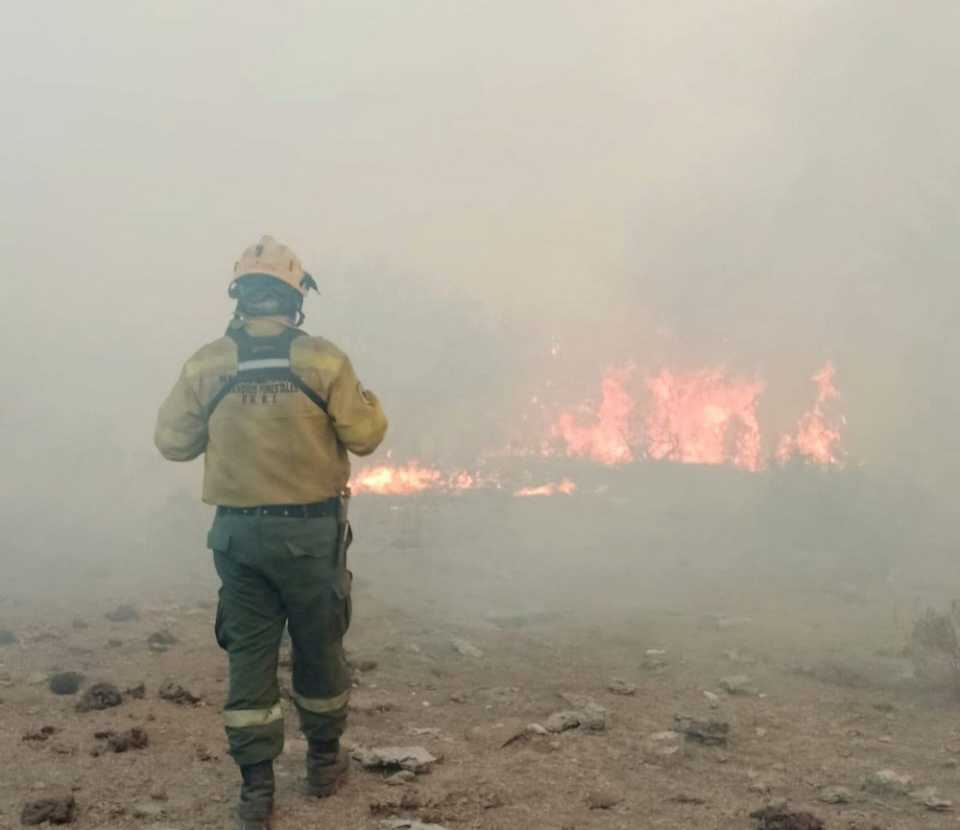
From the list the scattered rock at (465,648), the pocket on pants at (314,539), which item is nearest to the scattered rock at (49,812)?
the pocket on pants at (314,539)

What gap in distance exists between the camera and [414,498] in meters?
17.5

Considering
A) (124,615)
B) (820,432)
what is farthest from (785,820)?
(820,432)

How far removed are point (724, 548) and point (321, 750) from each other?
12.0m

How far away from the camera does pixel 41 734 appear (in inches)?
174

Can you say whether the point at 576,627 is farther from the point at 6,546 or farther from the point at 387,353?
the point at 387,353

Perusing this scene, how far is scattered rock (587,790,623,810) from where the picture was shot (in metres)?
3.74

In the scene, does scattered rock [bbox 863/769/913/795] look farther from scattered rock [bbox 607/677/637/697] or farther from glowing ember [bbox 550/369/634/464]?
glowing ember [bbox 550/369/634/464]

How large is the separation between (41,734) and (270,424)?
241cm

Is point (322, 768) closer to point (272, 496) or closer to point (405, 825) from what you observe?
point (405, 825)

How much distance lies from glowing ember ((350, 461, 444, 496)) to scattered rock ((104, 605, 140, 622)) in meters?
9.59

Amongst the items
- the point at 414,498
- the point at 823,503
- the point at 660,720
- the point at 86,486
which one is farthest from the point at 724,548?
the point at 86,486

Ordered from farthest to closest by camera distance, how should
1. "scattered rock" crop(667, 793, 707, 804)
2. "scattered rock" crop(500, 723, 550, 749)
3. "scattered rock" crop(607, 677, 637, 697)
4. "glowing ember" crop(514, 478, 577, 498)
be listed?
1. "glowing ember" crop(514, 478, 577, 498)
2. "scattered rock" crop(607, 677, 637, 697)
3. "scattered rock" crop(500, 723, 550, 749)
4. "scattered rock" crop(667, 793, 707, 804)

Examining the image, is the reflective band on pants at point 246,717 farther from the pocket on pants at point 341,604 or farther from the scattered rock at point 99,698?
the scattered rock at point 99,698

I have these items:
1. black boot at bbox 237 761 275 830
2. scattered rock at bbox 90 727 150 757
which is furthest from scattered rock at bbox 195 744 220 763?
black boot at bbox 237 761 275 830
